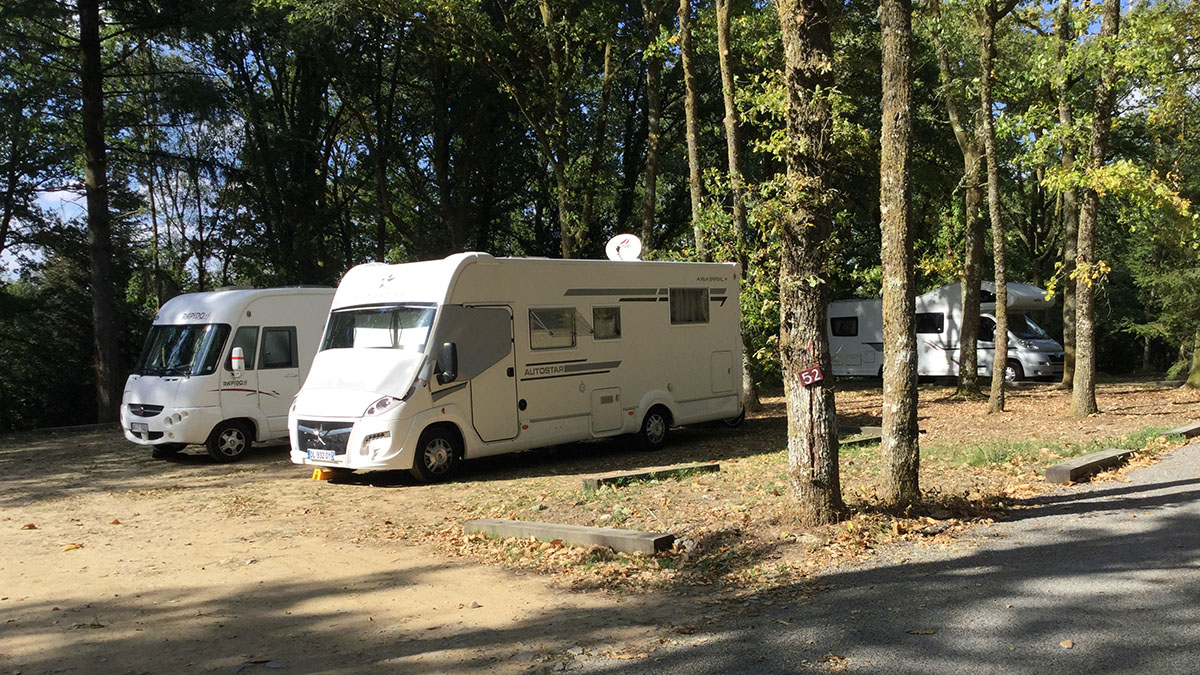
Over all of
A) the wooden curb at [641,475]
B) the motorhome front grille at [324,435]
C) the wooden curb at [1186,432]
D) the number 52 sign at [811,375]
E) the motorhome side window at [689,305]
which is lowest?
the wooden curb at [641,475]

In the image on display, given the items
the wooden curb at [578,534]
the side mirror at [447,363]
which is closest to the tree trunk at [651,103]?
the side mirror at [447,363]

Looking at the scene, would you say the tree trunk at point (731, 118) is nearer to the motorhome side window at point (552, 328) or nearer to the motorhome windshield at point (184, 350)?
the motorhome side window at point (552, 328)

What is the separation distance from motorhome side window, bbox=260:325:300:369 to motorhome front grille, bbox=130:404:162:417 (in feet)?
5.24

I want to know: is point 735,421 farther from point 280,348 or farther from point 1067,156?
point 1067,156

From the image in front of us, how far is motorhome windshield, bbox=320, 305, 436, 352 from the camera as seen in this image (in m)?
11.2

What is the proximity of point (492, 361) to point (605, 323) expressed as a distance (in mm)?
2177

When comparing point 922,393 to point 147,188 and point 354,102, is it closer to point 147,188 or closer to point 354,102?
point 354,102

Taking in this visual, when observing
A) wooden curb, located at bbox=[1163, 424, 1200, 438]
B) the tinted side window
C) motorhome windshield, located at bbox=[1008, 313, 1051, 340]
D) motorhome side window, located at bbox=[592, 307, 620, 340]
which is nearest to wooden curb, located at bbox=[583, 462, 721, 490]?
motorhome side window, located at bbox=[592, 307, 620, 340]

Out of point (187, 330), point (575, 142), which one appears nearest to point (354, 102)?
point (575, 142)

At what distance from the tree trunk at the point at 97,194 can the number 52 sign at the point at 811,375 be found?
18.0 meters

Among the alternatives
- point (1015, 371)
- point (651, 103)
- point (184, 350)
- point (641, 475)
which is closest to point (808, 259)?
point (641, 475)

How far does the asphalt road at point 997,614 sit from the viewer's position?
451cm

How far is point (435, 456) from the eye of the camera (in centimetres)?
1121

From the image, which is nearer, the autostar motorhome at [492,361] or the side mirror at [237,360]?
the autostar motorhome at [492,361]
